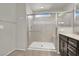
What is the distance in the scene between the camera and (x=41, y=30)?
9.05ft

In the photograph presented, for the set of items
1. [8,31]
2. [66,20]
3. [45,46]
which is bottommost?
[45,46]

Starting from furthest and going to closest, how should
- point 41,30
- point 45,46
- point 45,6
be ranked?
point 41,30
point 45,46
point 45,6

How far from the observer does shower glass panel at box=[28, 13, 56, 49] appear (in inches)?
95.0

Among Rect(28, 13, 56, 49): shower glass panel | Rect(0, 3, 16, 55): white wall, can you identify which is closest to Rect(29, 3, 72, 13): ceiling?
Rect(28, 13, 56, 49): shower glass panel

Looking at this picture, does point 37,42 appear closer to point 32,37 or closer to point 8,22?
point 32,37

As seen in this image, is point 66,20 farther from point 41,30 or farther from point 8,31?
point 8,31

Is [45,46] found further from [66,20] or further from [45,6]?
[66,20]

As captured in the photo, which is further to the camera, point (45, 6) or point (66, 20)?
point (66, 20)

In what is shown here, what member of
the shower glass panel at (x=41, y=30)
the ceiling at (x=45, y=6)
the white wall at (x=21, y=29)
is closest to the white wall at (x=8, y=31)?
the white wall at (x=21, y=29)

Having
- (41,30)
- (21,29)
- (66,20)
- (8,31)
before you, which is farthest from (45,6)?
(8,31)

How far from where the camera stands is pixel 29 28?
2623 mm

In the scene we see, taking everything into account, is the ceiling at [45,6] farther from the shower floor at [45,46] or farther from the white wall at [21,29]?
the shower floor at [45,46]

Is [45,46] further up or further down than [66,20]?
further down

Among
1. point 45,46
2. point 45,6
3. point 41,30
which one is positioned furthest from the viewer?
point 41,30
